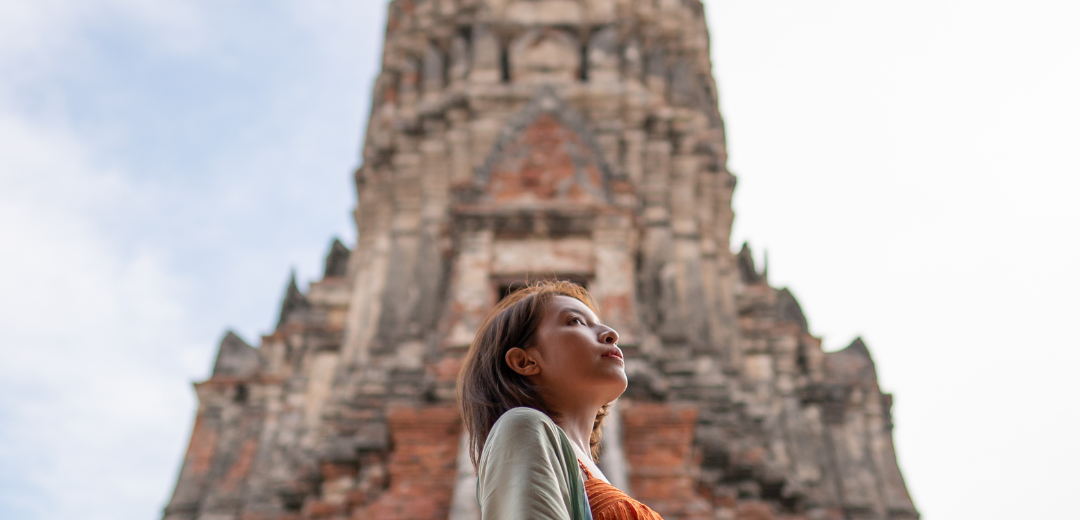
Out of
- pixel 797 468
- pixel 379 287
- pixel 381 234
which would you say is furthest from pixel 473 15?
pixel 797 468

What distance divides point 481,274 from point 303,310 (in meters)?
4.43

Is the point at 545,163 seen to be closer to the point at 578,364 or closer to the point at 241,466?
the point at 241,466

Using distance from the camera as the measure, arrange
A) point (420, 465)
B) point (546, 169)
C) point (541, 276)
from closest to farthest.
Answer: point (420, 465) < point (541, 276) < point (546, 169)

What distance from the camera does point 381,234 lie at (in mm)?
12609

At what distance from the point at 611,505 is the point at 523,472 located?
0.22 metres

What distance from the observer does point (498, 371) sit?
1.98m

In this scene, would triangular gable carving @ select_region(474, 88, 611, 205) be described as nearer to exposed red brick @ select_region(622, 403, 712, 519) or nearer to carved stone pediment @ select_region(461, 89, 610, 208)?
carved stone pediment @ select_region(461, 89, 610, 208)

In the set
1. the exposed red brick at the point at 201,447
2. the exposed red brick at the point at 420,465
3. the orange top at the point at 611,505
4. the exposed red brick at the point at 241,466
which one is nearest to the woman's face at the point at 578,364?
the orange top at the point at 611,505

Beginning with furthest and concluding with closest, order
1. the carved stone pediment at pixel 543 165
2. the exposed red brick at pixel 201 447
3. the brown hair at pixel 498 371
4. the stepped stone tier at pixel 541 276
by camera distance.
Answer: the exposed red brick at pixel 201 447
the carved stone pediment at pixel 543 165
the stepped stone tier at pixel 541 276
the brown hair at pixel 498 371

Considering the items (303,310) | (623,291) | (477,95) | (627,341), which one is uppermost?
(477,95)

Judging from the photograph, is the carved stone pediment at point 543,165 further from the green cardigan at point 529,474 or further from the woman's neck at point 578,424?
the green cardigan at point 529,474

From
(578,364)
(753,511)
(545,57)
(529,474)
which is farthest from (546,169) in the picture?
(529,474)

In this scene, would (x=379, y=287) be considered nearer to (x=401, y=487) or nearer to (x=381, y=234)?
(x=381, y=234)

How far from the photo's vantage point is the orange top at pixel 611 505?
1.71m
